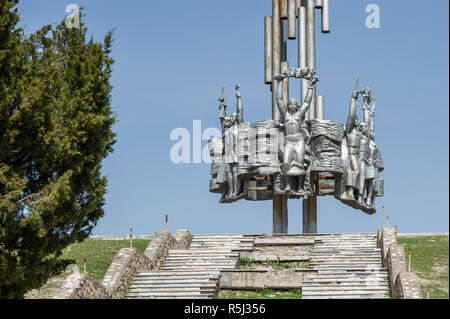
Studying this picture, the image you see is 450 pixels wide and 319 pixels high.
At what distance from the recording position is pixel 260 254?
26.2 metres

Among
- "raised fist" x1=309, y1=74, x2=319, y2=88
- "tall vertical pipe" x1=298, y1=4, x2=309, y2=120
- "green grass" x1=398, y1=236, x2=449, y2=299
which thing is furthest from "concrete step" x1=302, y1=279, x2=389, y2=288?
"tall vertical pipe" x1=298, y1=4, x2=309, y2=120

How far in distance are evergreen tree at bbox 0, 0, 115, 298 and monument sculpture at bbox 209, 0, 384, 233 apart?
11075 millimetres

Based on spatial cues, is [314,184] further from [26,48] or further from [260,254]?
[26,48]

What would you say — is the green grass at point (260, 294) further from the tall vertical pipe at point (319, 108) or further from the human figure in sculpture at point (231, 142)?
the tall vertical pipe at point (319, 108)

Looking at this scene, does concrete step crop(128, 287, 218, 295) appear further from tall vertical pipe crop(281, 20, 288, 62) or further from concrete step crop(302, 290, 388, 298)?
tall vertical pipe crop(281, 20, 288, 62)

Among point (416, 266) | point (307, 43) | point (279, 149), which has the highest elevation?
point (307, 43)

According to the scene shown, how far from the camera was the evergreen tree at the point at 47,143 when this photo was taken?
16756 millimetres

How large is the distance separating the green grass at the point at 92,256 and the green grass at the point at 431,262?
10121 mm

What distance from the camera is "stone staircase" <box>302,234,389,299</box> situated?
21.9 metres

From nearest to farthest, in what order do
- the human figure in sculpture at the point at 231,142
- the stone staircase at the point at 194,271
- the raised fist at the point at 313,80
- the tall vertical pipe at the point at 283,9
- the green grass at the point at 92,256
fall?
the stone staircase at the point at 194,271 < the green grass at the point at 92,256 < the raised fist at the point at 313,80 < the human figure in sculpture at the point at 231,142 < the tall vertical pipe at the point at 283,9

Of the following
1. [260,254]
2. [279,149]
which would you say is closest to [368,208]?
[279,149]

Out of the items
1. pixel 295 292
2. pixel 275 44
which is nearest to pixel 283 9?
pixel 275 44

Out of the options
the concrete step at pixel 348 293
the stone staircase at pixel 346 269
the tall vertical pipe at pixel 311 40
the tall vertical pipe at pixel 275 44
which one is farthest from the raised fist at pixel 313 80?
the concrete step at pixel 348 293
